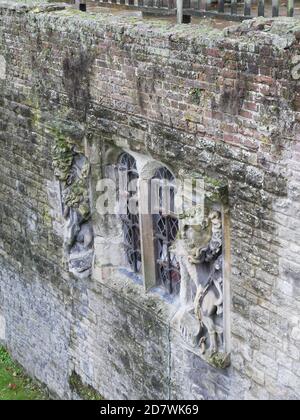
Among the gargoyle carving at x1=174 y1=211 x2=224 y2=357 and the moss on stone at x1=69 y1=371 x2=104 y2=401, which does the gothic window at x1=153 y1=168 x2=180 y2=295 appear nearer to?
the gargoyle carving at x1=174 y1=211 x2=224 y2=357

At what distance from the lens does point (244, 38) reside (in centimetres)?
561

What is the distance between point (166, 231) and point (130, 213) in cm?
62

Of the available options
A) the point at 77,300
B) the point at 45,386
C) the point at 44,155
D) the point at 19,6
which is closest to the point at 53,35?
the point at 19,6

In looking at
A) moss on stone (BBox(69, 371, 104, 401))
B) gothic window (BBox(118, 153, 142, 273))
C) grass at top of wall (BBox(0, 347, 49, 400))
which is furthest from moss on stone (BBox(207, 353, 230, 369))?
grass at top of wall (BBox(0, 347, 49, 400))

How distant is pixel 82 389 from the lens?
9133 mm

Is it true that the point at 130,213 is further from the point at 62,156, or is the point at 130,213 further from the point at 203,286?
the point at 203,286

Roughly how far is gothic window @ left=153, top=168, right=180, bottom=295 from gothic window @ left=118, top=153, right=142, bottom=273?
0.34 meters

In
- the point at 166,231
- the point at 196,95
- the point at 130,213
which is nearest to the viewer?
the point at 196,95

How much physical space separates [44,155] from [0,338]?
374cm

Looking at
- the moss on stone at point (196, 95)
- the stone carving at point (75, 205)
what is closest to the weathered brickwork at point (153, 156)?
the moss on stone at point (196, 95)

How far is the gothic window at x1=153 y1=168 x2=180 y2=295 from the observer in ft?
23.6

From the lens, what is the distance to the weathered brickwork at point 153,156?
565 centimetres

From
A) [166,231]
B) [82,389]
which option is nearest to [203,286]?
[166,231]

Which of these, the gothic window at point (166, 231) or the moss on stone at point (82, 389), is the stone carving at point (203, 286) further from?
the moss on stone at point (82, 389)
